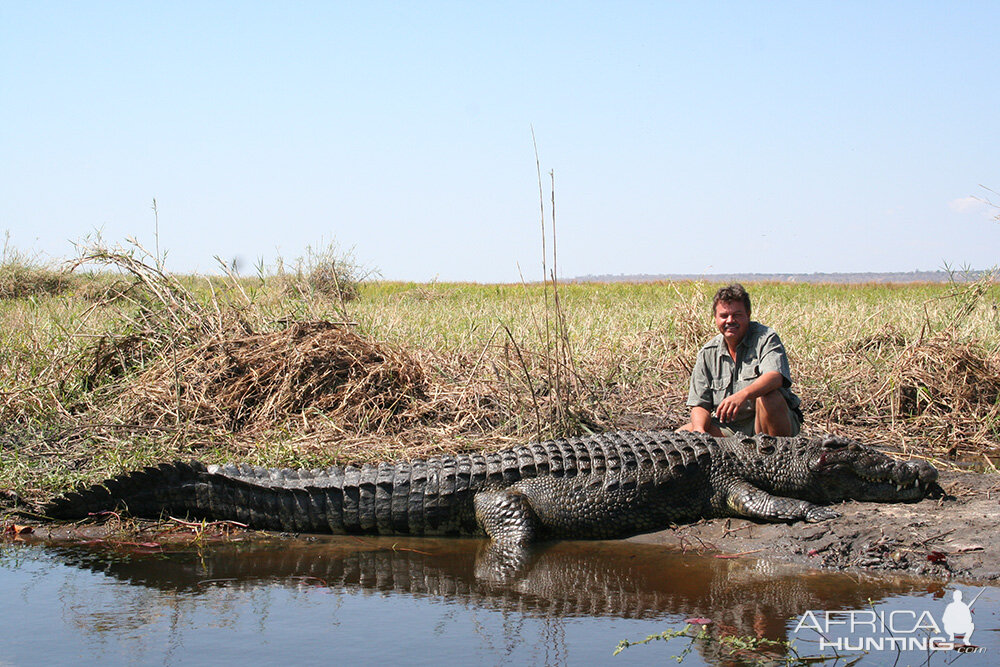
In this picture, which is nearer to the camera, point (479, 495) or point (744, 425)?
point (479, 495)

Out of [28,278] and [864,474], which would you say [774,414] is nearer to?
[864,474]

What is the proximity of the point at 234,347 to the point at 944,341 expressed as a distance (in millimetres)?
5468

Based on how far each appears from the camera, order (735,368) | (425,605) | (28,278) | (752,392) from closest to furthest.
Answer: (425,605) → (752,392) → (735,368) → (28,278)

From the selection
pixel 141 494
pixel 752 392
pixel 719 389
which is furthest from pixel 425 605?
pixel 719 389

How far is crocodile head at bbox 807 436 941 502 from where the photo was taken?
459cm

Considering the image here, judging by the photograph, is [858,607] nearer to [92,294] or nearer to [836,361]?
[836,361]

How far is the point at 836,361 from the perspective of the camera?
276 inches

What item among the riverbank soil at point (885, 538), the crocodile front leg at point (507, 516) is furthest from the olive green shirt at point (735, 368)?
the crocodile front leg at point (507, 516)

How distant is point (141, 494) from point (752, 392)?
3.42 m

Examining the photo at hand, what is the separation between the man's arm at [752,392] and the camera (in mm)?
4809

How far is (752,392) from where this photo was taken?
483 centimetres

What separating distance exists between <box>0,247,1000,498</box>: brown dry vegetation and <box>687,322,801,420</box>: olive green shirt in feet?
2.90

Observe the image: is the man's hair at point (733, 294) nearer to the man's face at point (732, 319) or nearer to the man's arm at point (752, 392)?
the man's face at point (732, 319)

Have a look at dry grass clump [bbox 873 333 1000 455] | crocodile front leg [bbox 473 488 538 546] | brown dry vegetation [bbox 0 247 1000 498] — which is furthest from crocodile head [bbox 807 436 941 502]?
crocodile front leg [bbox 473 488 538 546]
